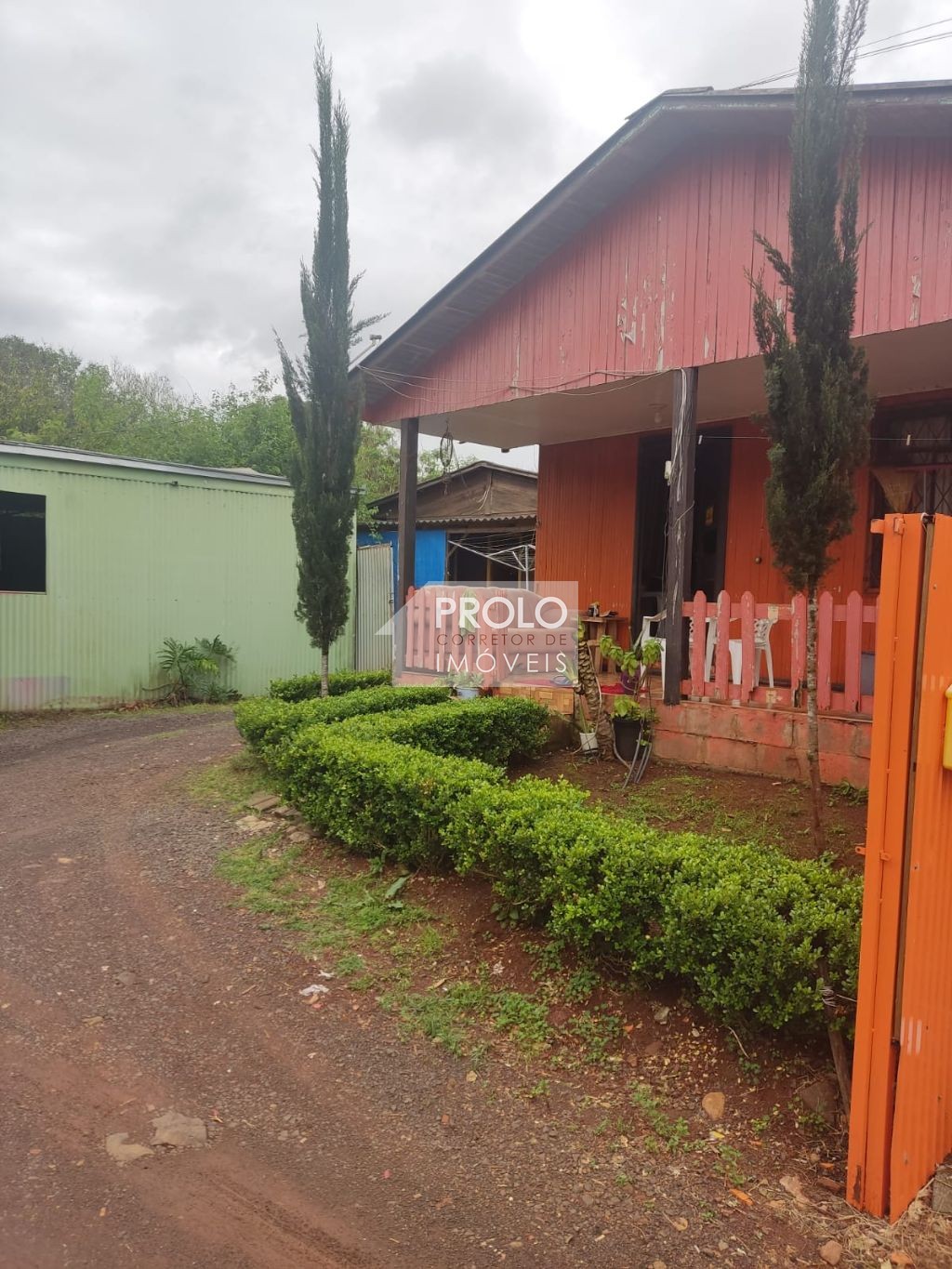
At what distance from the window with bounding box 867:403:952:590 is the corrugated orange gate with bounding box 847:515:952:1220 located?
5.82m

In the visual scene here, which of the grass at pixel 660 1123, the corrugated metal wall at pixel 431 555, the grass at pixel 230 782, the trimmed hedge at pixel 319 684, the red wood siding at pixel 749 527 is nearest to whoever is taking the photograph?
the grass at pixel 660 1123

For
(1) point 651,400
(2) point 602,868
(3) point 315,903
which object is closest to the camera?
(2) point 602,868

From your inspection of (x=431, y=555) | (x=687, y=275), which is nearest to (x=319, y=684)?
(x=687, y=275)

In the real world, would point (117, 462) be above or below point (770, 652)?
above

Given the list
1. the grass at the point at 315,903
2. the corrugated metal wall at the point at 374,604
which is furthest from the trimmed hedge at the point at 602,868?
the corrugated metal wall at the point at 374,604

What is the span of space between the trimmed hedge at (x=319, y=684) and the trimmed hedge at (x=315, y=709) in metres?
0.68

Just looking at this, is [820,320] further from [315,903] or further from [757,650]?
[315,903]

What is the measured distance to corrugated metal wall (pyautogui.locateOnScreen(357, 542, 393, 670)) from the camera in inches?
668

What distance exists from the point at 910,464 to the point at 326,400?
5.84 metres

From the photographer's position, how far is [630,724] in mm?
6598

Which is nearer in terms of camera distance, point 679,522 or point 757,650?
point 757,650

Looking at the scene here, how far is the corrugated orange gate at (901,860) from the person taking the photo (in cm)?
247

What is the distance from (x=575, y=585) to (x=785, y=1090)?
8228mm

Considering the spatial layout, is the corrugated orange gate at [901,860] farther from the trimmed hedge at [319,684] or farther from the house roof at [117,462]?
the house roof at [117,462]
